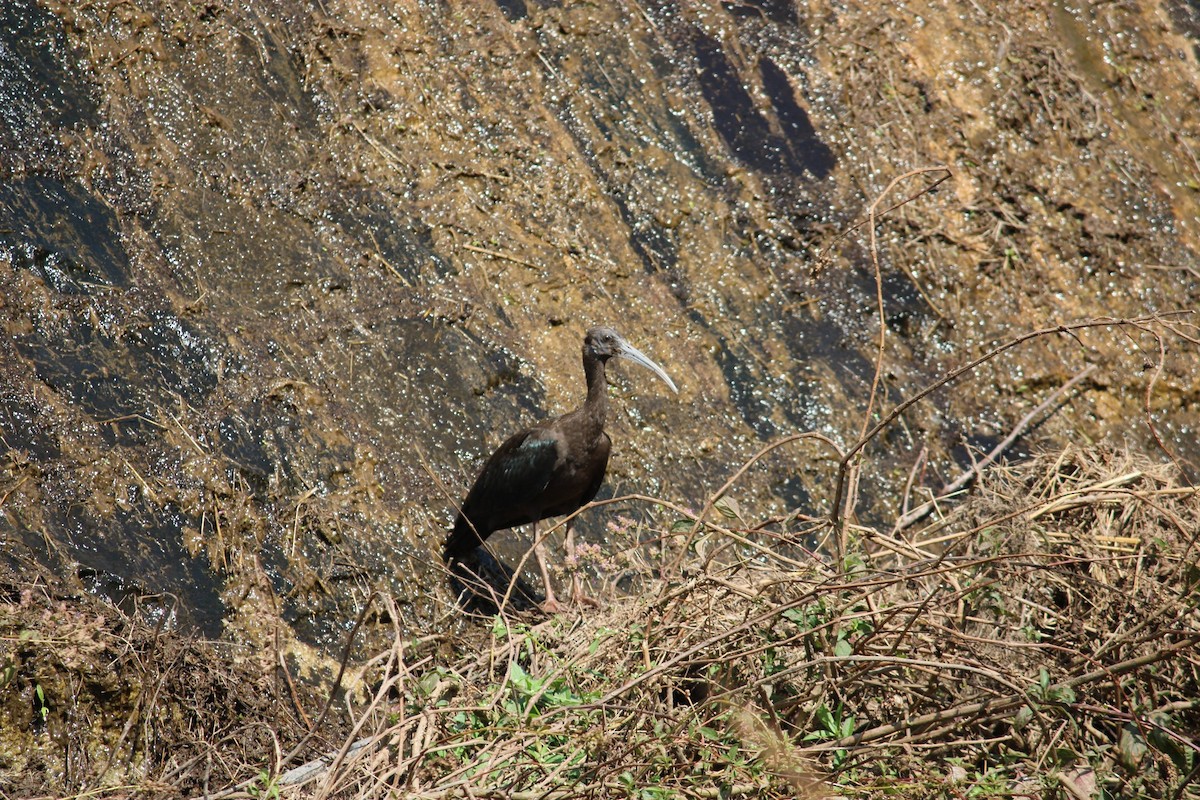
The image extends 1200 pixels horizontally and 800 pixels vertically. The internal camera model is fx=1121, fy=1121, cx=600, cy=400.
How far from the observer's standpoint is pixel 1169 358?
801 cm

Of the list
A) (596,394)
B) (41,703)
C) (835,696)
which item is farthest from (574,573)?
(41,703)

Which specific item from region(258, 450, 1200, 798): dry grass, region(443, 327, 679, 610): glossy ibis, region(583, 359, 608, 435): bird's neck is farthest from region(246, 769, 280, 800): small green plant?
region(583, 359, 608, 435): bird's neck

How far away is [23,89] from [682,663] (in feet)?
19.2

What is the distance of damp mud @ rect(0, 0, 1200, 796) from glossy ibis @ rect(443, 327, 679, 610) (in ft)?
0.82

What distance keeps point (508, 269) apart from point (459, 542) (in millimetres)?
2125

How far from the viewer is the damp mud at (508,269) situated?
237 inches

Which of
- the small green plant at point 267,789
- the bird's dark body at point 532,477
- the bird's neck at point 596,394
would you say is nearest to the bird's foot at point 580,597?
the bird's dark body at point 532,477

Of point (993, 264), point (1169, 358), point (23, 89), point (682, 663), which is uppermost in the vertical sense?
point (23, 89)

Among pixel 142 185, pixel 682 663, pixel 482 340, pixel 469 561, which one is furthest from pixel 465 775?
pixel 142 185

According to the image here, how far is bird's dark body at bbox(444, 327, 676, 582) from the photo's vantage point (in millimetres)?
6031

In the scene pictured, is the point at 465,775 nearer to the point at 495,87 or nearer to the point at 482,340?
the point at 482,340

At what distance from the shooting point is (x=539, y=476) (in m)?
A: 6.02

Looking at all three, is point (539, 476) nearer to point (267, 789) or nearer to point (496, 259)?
point (496, 259)

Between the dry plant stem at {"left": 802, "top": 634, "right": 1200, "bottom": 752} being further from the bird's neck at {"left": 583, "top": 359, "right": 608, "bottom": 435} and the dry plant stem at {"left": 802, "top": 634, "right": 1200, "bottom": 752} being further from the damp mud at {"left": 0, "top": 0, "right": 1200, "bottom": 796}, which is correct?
the bird's neck at {"left": 583, "top": 359, "right": 608, "bottom": 435}
